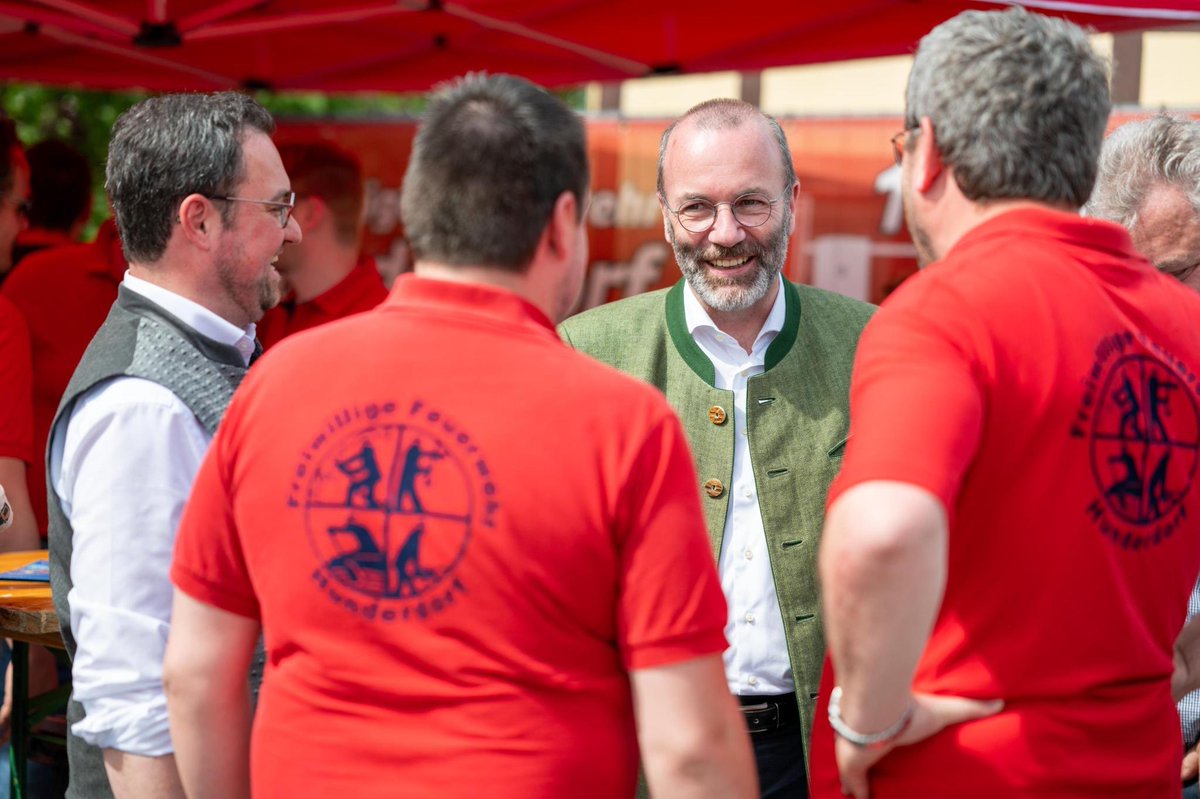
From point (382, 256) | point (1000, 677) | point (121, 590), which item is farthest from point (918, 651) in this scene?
point (382, 256)

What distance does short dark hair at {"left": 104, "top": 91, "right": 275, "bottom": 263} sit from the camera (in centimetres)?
211

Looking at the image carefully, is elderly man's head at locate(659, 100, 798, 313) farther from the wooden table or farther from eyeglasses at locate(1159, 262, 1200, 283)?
the wooden table

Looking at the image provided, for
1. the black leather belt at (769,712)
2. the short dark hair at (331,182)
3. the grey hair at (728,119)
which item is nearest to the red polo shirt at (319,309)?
the short dark hair at (331,182)

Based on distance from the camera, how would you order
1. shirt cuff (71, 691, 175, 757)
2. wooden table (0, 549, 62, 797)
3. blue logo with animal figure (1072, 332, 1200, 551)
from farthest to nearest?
wooden table (0, 549, 62, 797)
shirt cuff (71, 691, 175, 757)
blue logo with animal figure (1072, 332, 1200, 551)

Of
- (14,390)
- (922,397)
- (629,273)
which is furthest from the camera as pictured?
(629,273)

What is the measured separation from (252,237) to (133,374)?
1.19ft

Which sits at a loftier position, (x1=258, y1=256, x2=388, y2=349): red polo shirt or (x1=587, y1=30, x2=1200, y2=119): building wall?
(x1=587, y1=30, x2=1200, y2=119): building wall

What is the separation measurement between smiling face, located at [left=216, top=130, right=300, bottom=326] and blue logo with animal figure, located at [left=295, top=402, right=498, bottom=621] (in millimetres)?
783

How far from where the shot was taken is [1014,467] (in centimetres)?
152

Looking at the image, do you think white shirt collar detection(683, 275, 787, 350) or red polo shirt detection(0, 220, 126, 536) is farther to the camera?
red polo shirt detection(0, 220, 126, 536)

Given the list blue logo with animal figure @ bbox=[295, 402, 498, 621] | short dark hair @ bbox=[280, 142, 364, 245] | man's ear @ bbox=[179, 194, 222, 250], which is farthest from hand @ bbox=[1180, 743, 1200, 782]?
short dark hair @ bbox=[280, 142, 364, 245]

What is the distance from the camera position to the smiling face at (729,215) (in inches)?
104

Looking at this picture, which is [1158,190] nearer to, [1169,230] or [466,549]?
[1169,230]

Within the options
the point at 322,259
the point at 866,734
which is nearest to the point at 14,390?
the point at 322,259
